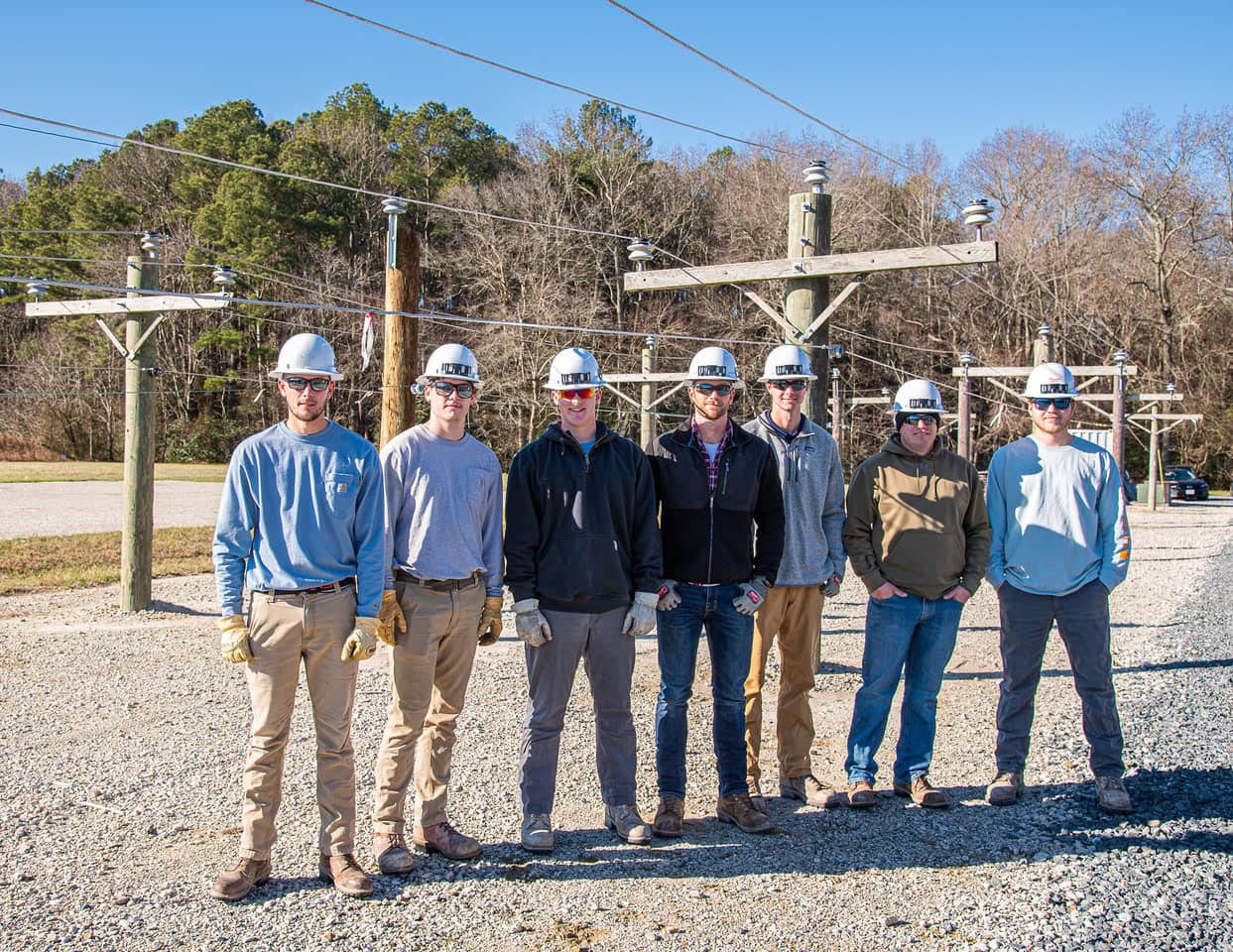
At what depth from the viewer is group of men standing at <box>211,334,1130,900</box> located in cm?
407

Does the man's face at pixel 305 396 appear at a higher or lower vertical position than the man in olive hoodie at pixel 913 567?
higher

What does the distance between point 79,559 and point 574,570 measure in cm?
1296

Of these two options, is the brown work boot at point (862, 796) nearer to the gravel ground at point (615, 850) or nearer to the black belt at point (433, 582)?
the gravel ground at point (615, 850)

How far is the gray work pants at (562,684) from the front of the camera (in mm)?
4543

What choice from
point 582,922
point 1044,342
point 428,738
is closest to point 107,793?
point 428,738

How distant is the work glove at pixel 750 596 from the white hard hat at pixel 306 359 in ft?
6.91

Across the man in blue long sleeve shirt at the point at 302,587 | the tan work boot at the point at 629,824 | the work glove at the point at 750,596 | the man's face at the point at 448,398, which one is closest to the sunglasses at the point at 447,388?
the man's face at the point at 448,398

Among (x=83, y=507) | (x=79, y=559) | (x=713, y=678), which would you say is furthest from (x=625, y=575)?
(x=83, y=507)

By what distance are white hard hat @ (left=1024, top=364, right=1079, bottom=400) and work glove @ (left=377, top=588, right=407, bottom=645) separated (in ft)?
11.0

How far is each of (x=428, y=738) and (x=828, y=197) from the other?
19.8 ft

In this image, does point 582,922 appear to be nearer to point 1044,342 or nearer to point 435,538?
point 435,538

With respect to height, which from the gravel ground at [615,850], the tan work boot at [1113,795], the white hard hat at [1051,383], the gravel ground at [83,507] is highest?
the white hard hat at [1051,383]

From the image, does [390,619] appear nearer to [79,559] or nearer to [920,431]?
[920,431]

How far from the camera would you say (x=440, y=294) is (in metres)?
45.2
